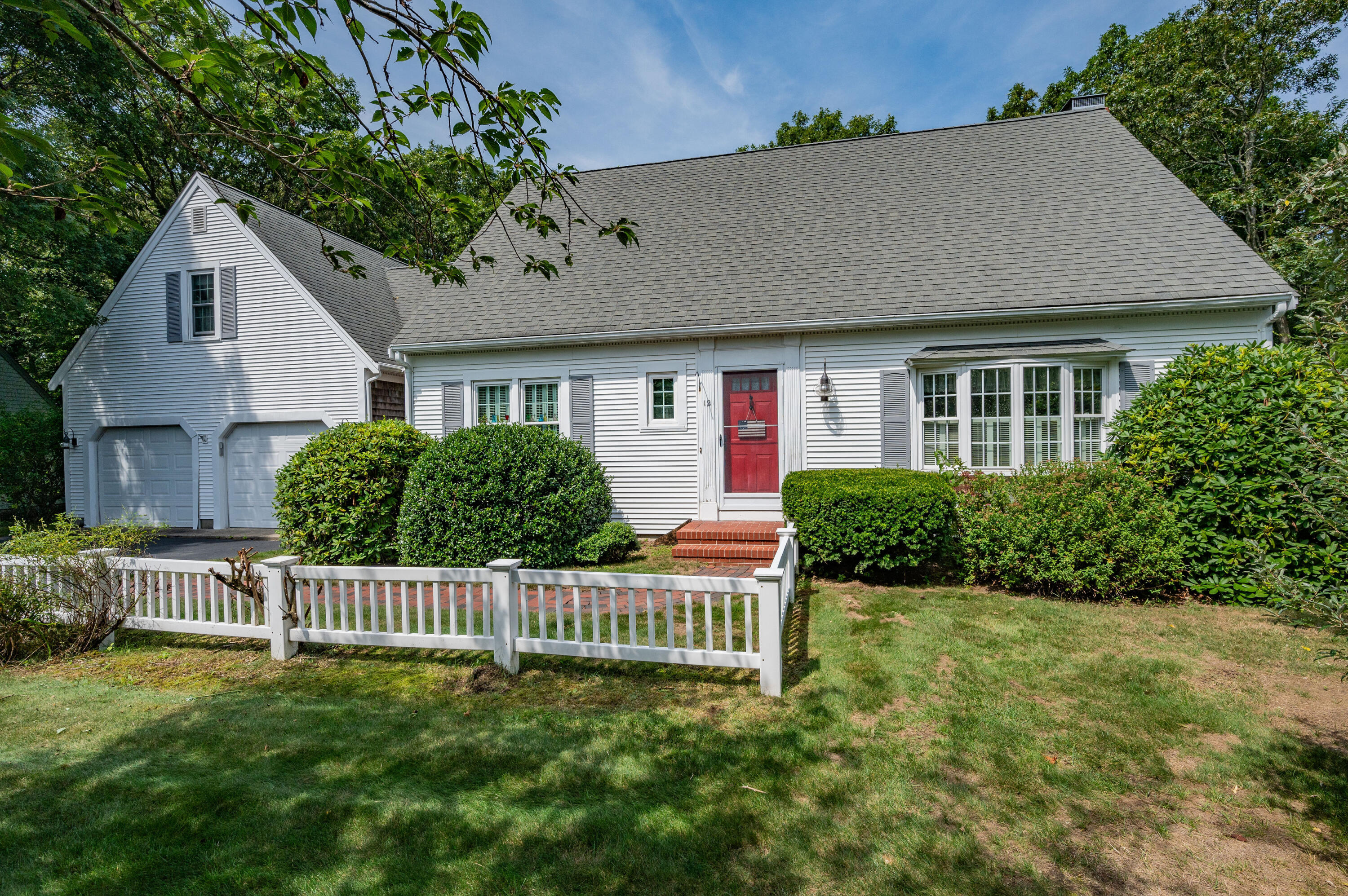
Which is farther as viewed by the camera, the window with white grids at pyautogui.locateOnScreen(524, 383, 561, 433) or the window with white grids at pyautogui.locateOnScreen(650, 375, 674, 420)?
the window with white grids at pyautogui.locateOnScreen(524, 383, 561, 433)

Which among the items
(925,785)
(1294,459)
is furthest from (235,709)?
(1294,459)

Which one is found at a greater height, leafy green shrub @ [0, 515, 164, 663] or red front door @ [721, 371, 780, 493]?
red front door @ [721, 371, 780, 493]

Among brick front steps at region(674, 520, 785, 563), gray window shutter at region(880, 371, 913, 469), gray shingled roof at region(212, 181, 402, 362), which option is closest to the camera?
brick front steps at region(674, 520, 785, 563)

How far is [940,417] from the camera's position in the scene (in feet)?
29.8

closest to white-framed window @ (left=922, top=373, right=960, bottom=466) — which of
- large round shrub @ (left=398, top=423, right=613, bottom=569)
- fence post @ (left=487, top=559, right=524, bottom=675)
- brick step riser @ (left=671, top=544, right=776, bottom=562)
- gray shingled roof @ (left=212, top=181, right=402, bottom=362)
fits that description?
brick step riser @ (left=671, top=544, right=776, bottom=562)

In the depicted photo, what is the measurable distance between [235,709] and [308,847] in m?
2.02

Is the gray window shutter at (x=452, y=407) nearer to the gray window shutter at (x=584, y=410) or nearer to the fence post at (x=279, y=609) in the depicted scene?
the gray window shutter at (x=584, y=410)

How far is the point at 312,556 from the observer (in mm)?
8391

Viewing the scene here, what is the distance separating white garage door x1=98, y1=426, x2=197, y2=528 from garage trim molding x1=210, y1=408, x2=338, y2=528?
2.41ft

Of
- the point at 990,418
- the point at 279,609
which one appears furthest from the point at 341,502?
the point at 990,418

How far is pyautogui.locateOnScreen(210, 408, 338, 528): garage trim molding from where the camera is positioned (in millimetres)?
12016

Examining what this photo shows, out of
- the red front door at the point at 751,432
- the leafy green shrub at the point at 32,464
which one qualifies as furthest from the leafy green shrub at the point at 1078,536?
the leafy green shrub at the point at 32,464

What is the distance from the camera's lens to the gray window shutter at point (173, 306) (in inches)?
496

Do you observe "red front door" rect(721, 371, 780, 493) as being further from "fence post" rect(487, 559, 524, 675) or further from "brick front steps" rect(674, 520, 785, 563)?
"fence post" rect(487, 559, 524, 675)
